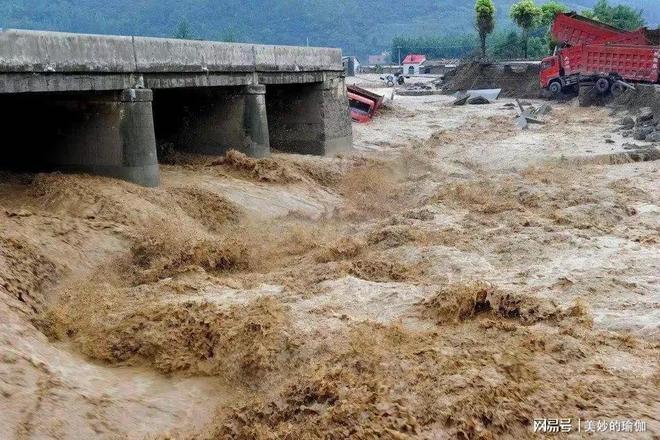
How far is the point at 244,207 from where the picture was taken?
9875mm

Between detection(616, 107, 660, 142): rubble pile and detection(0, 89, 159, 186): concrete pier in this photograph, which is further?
detection(616, 107, 660, 142): rubble pile

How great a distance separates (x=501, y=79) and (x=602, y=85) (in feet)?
33.2

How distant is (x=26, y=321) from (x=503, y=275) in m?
4.43

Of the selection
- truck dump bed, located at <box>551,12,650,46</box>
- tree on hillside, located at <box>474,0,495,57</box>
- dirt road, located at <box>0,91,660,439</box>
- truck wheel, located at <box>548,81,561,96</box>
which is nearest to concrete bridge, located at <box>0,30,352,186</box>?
dirt road, located at <box>0,91,660,439</box>

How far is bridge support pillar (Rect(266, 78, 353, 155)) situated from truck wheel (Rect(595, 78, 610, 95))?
13230 millimetres

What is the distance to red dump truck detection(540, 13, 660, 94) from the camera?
75.3ft

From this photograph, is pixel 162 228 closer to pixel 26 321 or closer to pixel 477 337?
pixel 26 321

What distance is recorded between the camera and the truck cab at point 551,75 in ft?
87.7

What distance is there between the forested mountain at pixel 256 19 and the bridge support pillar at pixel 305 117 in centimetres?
11998

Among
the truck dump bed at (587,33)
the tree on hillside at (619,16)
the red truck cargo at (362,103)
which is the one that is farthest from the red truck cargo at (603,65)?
the tree on hillside at (619,16)

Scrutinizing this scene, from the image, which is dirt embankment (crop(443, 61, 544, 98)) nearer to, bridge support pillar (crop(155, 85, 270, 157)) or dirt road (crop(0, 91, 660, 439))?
bridge support pillar (crop(155, 85, 270, 157))

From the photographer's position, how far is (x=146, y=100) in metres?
9.26

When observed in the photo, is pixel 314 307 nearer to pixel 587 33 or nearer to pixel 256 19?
pixel 587 33

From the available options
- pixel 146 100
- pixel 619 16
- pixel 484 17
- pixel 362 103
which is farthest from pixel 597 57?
pixel 619 16
